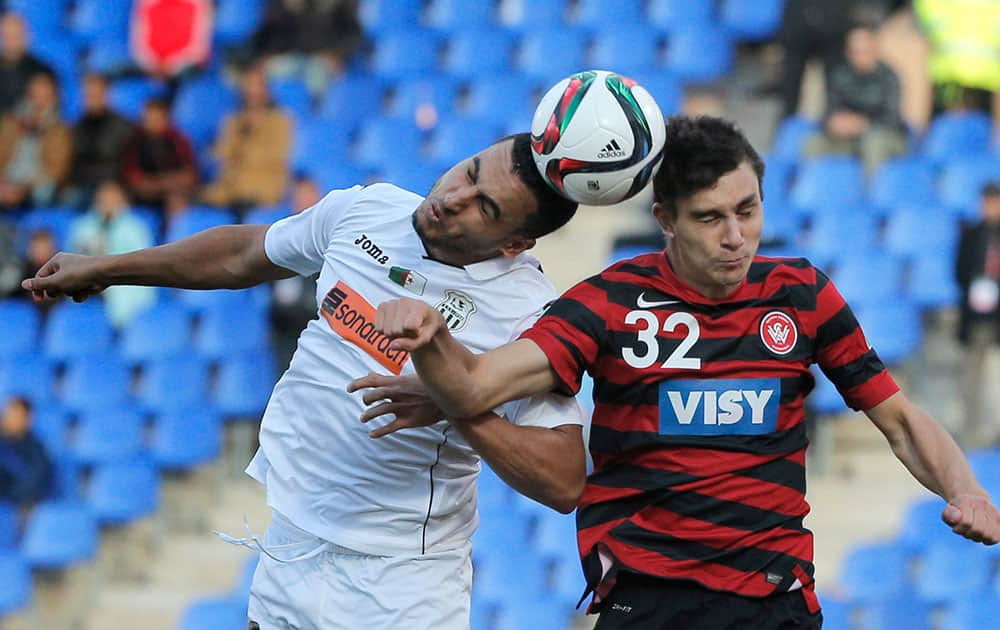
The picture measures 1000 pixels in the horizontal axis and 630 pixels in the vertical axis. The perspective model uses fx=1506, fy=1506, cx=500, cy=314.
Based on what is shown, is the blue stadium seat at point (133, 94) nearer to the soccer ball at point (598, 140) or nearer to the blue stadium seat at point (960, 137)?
the blue stadium seat at point (960, 137)

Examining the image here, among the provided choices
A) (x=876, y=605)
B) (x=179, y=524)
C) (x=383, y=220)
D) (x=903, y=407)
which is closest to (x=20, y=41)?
(x=179, y=524)

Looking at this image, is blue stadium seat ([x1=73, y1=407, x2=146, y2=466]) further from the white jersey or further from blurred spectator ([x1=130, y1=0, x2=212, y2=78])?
the white jersey

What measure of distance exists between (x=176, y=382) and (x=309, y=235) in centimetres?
620

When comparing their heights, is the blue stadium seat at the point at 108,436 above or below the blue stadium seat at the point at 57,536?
above

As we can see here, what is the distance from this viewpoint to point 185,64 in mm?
12500

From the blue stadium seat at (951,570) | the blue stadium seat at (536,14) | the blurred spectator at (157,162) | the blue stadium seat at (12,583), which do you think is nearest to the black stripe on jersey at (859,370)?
the blue stadium seat at (951,570)

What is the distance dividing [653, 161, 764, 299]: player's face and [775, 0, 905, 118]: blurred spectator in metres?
6.59

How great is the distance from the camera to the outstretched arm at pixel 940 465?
11.2 ft

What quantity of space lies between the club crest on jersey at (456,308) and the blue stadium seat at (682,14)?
749cm

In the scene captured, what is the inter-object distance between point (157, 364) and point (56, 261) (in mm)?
6049

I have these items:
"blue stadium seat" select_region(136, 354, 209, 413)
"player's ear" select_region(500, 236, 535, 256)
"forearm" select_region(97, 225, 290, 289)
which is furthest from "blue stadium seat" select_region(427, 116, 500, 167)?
"player's ear" select_region(500, 236, 535, 256)

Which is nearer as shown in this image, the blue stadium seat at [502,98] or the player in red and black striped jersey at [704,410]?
the player in red and black striped jersey at [704,410]

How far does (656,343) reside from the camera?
357cm

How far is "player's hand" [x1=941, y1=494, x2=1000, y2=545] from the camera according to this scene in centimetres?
339
